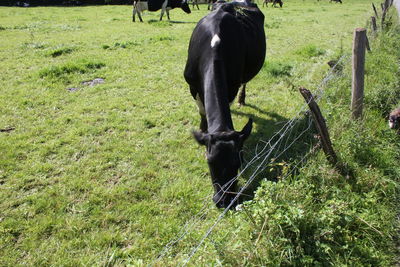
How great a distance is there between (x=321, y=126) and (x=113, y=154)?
273cm

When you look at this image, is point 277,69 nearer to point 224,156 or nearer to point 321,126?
point 321,126

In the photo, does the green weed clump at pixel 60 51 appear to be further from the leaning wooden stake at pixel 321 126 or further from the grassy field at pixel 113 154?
the leaning wooden stake at pixel 321 126

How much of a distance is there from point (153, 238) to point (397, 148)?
3149 mm

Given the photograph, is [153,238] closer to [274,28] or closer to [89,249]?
[89,249]

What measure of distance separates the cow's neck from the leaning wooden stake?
29.6 inches

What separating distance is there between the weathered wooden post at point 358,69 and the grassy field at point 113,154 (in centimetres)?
79

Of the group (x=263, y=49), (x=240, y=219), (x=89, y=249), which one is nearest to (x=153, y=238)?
(x=89, y=249)

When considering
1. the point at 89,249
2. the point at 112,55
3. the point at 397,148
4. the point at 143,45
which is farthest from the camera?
the point at 143,45

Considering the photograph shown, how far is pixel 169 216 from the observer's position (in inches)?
126

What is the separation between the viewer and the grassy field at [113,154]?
2834mm

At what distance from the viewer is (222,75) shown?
3375 millimetres

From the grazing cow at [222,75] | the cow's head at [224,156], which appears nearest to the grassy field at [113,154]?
the cow's head at [224,156]

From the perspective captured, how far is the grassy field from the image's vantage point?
2.83 metres

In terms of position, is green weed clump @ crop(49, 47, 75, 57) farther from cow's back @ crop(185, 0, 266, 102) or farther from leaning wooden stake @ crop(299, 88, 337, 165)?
leaning wooden stake @ crop(299, 88, 337, 165)
